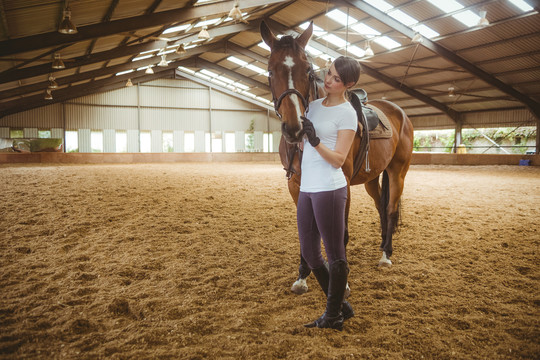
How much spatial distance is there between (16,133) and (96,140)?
5009 millimetres

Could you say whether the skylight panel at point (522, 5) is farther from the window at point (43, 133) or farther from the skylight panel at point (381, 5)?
the window at point (43, 133)

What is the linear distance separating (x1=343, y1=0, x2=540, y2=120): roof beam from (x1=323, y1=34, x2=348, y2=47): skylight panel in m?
3.03

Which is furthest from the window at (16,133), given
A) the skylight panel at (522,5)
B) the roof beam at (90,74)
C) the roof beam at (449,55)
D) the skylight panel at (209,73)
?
the skylight panel at (522,5)

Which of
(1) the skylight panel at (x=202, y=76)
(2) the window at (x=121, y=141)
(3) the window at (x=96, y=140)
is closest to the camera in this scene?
(3) the window at (x=96, y=140)

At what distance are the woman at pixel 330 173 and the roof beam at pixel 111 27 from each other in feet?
33.9

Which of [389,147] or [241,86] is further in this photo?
[241,86]

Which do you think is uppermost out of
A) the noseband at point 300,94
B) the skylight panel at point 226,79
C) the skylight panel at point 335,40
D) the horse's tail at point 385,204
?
the skylight panel at point 226,79

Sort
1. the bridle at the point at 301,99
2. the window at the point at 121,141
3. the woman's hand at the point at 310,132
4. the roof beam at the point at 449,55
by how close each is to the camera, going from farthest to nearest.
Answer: the window at the point at 121,141
the roof beam at the point at 449,55
the bridle at the point at 301,99
the woman's hand at the point at 310,132

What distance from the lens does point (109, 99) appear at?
80.1 feet

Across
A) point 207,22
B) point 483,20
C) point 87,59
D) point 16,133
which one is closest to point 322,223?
point 483,20

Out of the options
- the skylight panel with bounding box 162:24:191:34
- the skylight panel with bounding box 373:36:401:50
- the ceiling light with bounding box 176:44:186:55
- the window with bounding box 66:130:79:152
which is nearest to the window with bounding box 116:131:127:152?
the window with bounding box 66:130:79:152

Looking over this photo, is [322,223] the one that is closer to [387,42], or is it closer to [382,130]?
[382,130]

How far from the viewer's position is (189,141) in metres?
26.6

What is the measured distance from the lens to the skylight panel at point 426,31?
13.7m
